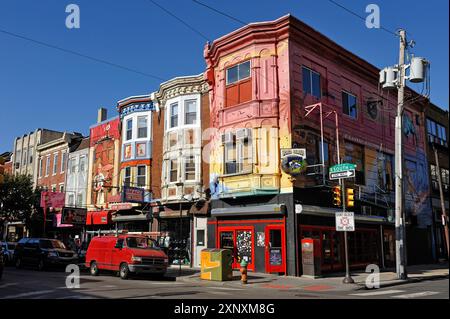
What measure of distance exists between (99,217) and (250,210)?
14425mm

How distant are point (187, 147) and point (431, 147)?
20.8 metres

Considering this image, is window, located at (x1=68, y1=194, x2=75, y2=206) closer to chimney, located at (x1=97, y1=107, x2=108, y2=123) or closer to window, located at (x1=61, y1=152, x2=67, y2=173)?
window, located at (x1=61, y1=152, x2=67, y2=173)

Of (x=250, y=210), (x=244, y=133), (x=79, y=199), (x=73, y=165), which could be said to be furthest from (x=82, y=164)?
(x=250, y=210)

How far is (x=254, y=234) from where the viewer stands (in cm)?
2253

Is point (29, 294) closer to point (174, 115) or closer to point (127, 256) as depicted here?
point (127, 256)

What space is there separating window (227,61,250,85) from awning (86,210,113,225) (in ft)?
45.0

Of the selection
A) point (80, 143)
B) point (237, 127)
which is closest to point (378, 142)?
point (237, 127)

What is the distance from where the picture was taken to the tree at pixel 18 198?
1478 inches

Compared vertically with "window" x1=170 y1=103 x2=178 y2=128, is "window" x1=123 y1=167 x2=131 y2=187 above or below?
below

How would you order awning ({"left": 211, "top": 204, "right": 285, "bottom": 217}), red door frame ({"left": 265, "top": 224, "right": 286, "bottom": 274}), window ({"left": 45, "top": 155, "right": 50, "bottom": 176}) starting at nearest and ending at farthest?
1. red door frame ({"left": 265, "top": 224, "right": 286, "bottom": 274})
2. awning ({"left": 211, "top": 204, "right": 285, "bottom": 217})
3. window ({"left": 45, "top": 155, "right": 50, "bottom": 176})

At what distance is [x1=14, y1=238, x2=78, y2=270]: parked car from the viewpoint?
23.6 m

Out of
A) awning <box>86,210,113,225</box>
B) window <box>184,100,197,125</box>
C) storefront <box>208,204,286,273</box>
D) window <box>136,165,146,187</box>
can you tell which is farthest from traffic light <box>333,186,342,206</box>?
awning <box>86,210,113,225</box>

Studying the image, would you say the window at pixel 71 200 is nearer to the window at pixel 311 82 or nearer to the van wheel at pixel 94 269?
the van wheel at pixel 94 269
